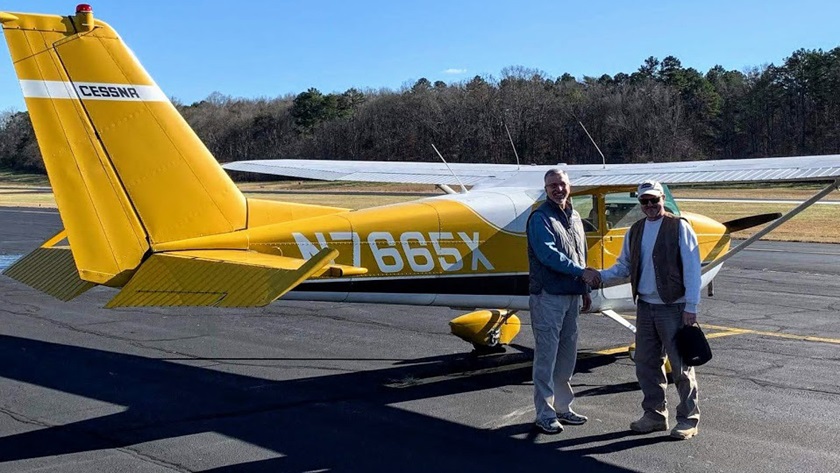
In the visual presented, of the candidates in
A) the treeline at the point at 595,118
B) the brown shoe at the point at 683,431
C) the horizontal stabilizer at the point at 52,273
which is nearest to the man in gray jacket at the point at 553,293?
the brown shoe at the point at 683,431

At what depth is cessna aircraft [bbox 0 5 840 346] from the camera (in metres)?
6.38

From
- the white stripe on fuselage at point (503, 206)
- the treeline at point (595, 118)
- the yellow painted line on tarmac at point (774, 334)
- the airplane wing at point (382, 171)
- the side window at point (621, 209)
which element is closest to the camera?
the white stripe on fuselage at point (503, 206)

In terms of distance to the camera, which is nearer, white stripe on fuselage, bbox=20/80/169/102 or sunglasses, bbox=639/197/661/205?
sunglasses, bbox=639/197/661/205

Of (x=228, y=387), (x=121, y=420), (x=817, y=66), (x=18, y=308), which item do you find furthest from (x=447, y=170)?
(x=817, y=66)

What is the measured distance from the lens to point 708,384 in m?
7.49

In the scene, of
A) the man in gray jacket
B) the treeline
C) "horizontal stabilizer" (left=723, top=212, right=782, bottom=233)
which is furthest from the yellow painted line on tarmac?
the treeline

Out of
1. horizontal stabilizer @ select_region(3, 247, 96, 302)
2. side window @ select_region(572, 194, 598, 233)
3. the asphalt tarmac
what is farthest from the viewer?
side window @ select_region(572, 194, 598, 233)

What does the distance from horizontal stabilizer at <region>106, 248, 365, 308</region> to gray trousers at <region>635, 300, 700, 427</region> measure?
217 centimetres

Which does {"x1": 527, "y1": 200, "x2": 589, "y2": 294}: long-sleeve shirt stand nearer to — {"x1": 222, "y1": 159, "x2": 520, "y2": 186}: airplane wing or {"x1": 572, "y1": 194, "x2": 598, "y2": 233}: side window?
{"x1": 572, "y1": 194, "x2": 598, "y2": 233}: side window

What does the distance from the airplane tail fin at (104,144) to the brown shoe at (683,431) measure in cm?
396

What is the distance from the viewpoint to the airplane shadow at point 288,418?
219 inches

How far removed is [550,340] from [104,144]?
149 inches

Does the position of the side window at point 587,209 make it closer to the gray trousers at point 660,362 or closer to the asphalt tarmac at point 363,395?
the asphalt tarmac at point 363,395

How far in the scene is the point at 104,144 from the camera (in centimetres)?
666
